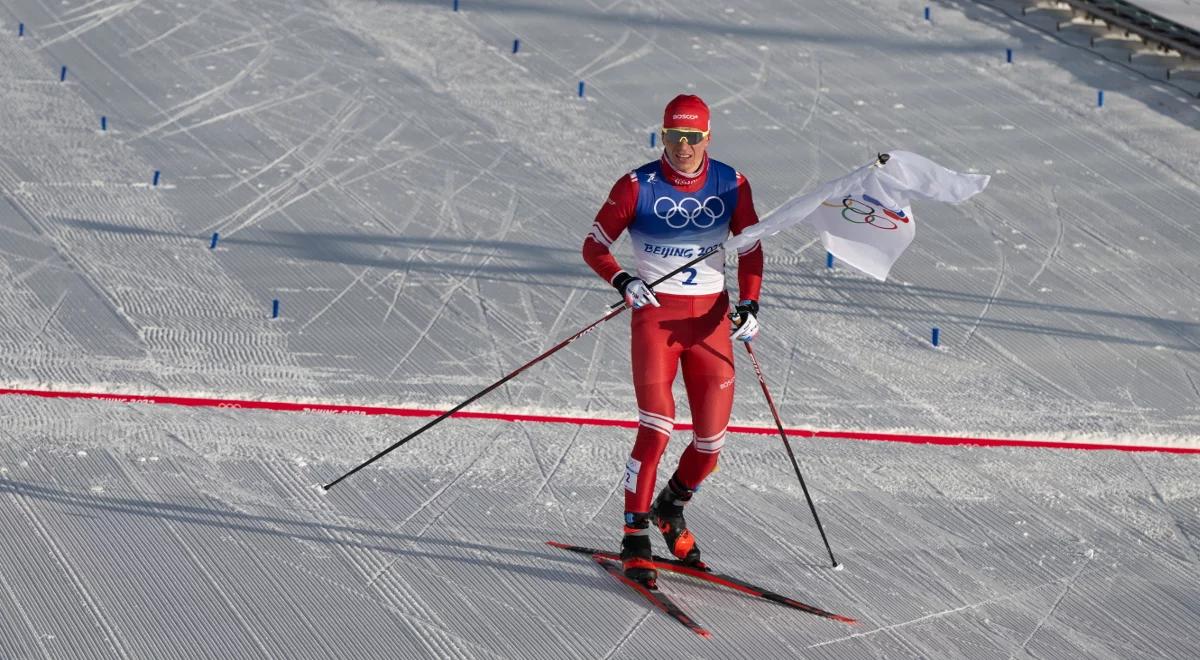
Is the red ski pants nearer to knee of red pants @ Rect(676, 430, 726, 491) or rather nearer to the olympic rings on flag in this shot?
knee of red pants @ Rect(676, 430, 726, 491)

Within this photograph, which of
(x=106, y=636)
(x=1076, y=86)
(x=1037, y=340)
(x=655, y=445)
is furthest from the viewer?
(x=1076, y=86)

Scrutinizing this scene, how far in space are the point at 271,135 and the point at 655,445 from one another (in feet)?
15.1

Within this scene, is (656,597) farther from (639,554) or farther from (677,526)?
(677,526)

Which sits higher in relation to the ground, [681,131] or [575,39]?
[681,131]

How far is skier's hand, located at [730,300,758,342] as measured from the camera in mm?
4895

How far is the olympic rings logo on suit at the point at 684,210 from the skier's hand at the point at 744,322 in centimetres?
29

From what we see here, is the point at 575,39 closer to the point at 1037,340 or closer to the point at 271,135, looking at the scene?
the point at 271,135

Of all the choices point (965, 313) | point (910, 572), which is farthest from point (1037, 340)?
point (910, 572)

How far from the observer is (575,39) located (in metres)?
10.2

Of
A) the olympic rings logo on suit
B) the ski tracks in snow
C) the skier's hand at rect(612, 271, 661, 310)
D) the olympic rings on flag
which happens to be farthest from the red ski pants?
the ski tracks in snow

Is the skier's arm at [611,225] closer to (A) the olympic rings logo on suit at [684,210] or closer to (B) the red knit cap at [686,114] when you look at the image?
(A) the olympic rings logo on suit at [684,210]

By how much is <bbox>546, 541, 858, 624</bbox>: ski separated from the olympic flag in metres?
1.05

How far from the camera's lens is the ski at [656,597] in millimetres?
4812

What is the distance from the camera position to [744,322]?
4.89 m
